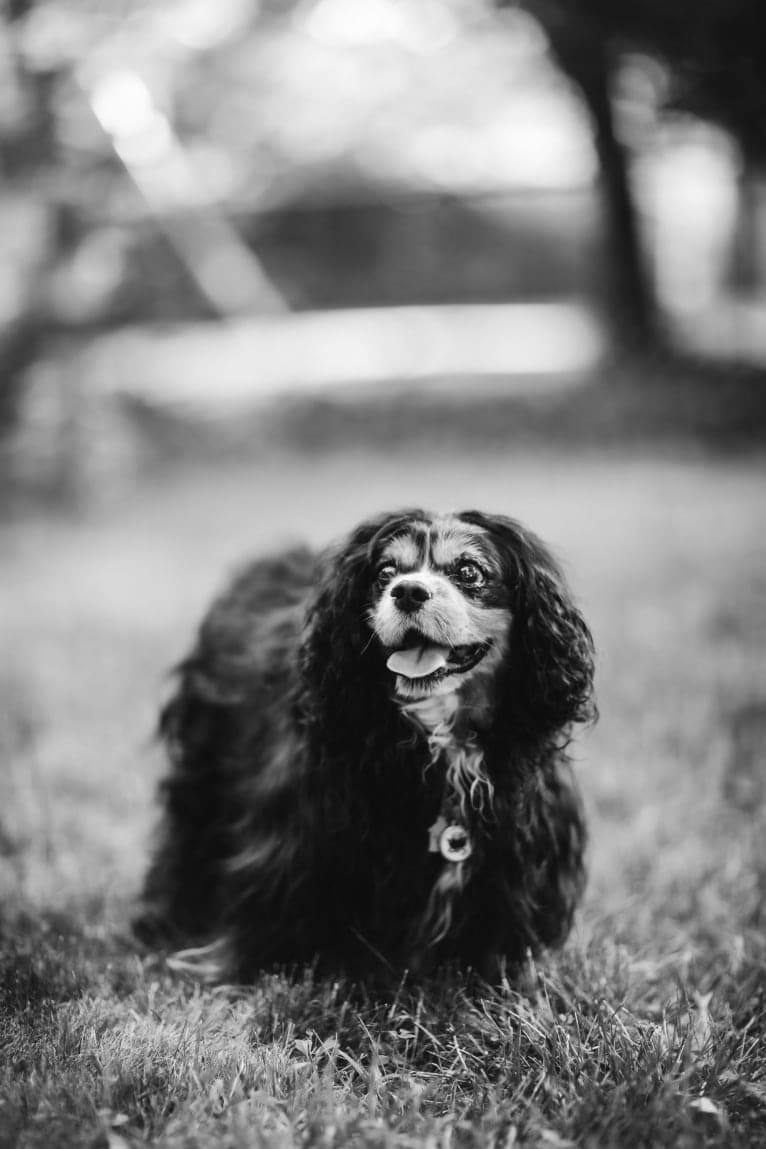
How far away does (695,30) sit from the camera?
360 inches

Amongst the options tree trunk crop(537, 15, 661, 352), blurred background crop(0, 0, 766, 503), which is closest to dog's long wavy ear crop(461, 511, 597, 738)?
blurred background crop(0, 0, 766, 503)

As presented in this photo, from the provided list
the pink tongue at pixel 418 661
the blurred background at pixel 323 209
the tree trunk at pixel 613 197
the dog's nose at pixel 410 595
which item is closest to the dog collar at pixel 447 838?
the pink tongue at pixel 418 661

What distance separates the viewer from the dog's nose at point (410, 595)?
2.51m

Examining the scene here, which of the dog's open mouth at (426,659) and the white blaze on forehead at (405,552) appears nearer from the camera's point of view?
the dog's open mouth at (426,659)

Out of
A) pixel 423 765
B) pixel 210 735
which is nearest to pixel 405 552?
pixel 423 765

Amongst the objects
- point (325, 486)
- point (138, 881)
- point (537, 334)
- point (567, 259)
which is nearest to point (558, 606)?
point (138, 881)

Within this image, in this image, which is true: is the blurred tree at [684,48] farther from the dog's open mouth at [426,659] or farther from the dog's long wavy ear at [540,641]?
the dog's open mouth at [426,659]

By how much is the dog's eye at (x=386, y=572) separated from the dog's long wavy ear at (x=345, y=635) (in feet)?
0.09

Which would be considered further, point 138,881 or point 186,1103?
point 138,881

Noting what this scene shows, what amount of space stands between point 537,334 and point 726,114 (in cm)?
410

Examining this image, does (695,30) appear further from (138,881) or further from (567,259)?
(138,881)

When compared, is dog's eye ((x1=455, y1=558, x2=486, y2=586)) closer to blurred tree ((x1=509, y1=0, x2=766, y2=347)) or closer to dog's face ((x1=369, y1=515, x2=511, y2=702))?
dog's face ((x1=369, y1=515, x2=511, y2=702))

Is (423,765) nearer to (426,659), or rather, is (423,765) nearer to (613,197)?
(426,659)

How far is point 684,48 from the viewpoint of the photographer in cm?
925
